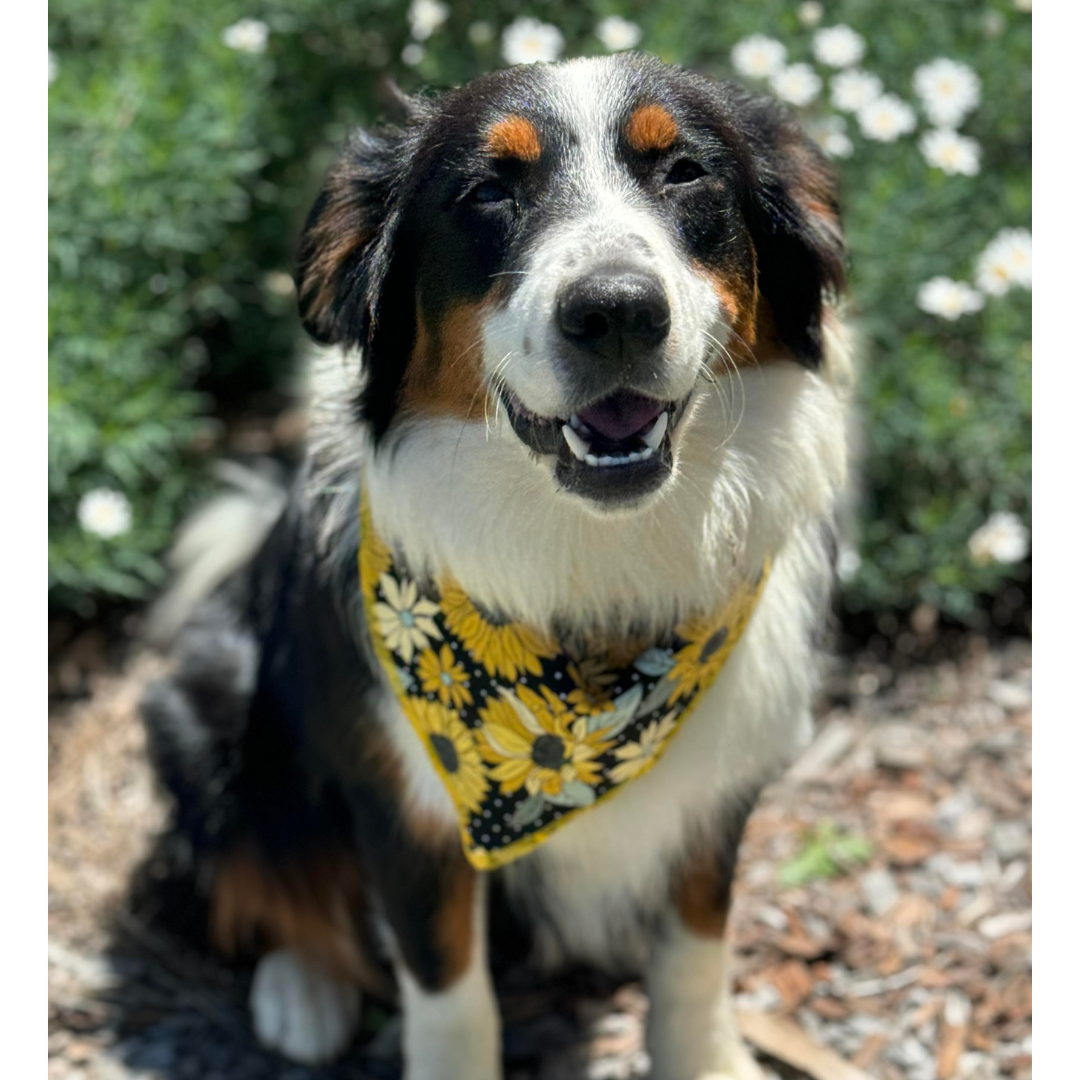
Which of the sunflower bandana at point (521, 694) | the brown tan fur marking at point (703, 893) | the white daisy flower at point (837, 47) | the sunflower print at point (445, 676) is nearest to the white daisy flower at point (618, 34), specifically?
the white daisy flower at point (837, 47)

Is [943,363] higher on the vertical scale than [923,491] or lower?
higher

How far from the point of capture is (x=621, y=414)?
2.19m

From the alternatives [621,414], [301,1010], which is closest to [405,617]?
[621,414]

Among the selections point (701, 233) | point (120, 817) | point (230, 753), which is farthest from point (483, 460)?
point (120, 817)

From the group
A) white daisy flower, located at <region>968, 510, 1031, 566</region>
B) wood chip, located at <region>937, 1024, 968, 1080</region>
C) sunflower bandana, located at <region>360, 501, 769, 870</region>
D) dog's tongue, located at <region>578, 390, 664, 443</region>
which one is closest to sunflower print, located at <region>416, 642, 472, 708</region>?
sunflower bandana, located at <region>360, 501, 769, 870</region>

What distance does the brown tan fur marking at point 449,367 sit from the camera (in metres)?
2.28

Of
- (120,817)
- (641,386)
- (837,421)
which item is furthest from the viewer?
(120,817)

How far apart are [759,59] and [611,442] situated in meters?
2.56

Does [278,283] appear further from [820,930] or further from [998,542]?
[820,930]

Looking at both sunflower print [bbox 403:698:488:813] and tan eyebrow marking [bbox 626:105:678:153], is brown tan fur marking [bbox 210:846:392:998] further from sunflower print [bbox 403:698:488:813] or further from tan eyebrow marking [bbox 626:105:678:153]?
tan eyebrow marking [bbox 626:105:678:153]

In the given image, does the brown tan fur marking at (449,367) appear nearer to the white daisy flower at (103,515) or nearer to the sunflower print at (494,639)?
the sunflower print at (494,639)

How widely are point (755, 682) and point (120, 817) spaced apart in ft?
6.73
